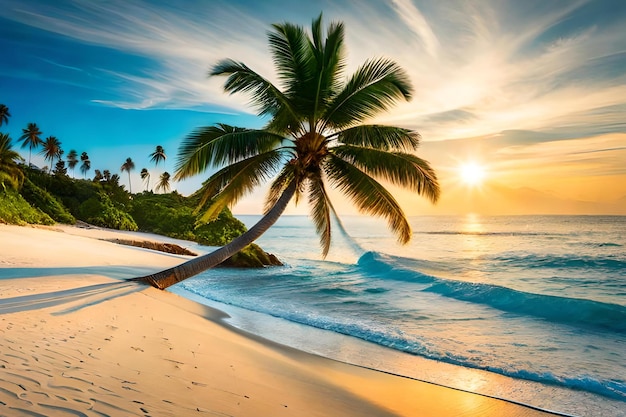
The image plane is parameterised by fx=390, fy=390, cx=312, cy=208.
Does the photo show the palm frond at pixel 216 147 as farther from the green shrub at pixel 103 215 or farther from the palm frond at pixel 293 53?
the green shrub at pixel 103 215

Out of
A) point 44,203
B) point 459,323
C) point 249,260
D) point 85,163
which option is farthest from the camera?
point 85,163

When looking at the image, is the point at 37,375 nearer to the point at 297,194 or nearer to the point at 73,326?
the point at 73,326

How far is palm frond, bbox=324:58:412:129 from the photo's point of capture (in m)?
10.9

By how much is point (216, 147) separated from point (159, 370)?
7.43 meters

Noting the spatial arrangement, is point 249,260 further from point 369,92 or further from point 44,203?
point 44,203

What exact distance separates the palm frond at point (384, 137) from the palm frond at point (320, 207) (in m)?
1.65

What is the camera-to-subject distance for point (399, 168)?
1106cm

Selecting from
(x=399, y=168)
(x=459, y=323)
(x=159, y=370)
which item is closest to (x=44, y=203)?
(x=399, y=168)

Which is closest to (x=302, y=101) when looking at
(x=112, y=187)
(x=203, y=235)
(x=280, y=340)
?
(x=280, y=340)

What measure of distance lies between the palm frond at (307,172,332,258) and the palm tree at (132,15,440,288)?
0.38m

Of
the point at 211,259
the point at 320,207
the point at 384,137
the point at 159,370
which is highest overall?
the point at 384,137

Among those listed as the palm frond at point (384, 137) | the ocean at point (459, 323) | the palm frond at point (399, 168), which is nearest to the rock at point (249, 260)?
the ocean at point (459, 323)

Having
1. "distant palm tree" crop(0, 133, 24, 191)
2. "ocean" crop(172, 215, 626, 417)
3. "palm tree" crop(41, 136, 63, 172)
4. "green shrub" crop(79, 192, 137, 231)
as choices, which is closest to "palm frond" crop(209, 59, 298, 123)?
"ocean" crop(172, 215, 626, 417)

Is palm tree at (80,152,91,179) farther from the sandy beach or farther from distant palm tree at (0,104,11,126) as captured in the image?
the sandy beach
